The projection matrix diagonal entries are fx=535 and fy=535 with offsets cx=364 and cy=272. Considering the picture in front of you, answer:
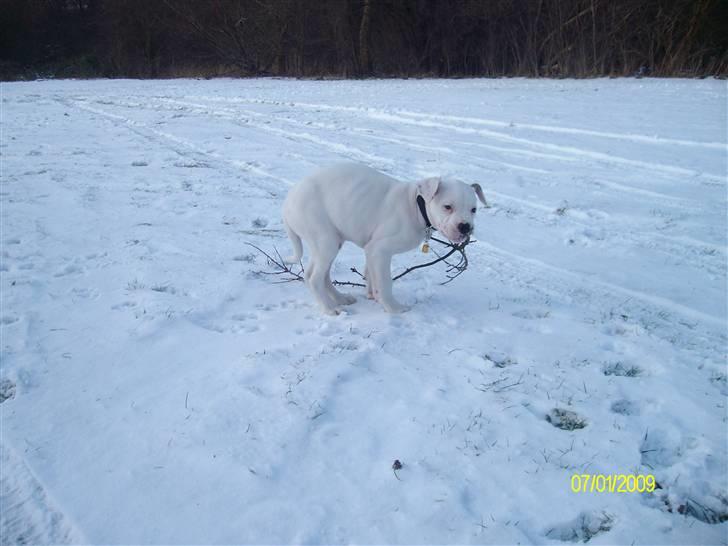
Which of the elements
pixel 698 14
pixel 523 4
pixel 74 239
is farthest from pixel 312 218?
pixel 523 4

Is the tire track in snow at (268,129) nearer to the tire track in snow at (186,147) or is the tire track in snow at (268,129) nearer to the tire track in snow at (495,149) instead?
the tire track in snow at (495,149)

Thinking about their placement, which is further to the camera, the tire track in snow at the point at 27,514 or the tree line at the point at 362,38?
the tree line at the point at 362,38

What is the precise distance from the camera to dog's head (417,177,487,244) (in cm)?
386

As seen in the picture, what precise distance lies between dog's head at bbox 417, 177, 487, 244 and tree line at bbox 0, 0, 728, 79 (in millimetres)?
18135

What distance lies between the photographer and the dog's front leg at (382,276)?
4281 mm

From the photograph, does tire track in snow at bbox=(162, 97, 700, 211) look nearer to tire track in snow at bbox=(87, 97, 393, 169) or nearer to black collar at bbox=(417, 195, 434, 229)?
tire track in snow at bbox=(87, 97, 393, 169)

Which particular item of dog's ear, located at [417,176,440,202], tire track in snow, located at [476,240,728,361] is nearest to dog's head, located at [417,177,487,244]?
dog's ear, located at [417,176,440,202]

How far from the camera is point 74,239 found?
18.6ft

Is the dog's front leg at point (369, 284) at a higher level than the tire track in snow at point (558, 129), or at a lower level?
lower

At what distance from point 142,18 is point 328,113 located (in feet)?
94.3
